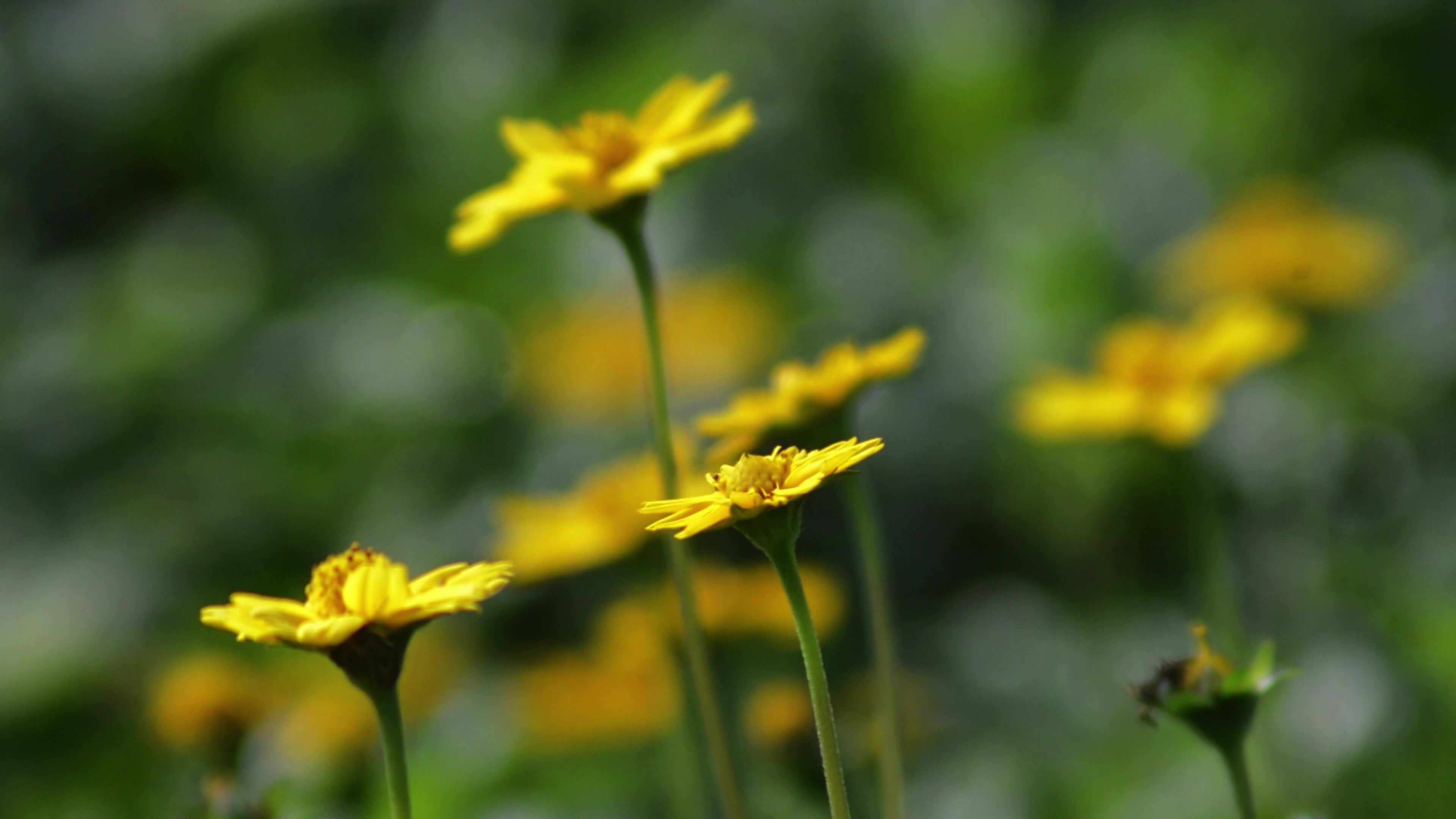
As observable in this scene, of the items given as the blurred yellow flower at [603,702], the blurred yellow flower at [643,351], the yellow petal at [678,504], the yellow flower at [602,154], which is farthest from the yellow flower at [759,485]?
the blurred yellow flower at [643,351]

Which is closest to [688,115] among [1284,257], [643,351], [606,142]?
[606,142]

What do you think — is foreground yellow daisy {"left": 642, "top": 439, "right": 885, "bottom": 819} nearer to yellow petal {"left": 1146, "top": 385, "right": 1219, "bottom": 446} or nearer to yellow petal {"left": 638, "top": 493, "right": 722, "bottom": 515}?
yellow petal {"left": 638, "top": 493, "right": 722, "bottom": 515}

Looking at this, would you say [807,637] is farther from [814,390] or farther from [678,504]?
[814,390]

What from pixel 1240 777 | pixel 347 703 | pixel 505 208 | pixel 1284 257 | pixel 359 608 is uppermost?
pixel 1284 257

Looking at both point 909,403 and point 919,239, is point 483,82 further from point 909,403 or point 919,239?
point 909,403

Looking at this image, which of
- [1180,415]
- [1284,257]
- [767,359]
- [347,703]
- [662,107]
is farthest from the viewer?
[767,359]

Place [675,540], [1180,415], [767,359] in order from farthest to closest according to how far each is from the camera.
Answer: [767,359]
[1180,415]
[675,540]

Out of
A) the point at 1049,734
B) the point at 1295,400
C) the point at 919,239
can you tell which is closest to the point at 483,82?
the point at 919,239
